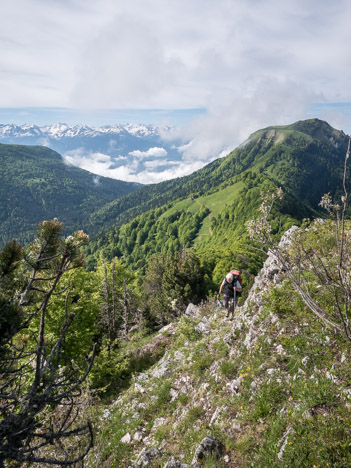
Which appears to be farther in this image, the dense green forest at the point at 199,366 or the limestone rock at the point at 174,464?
the limestone rock at the point at 174,464

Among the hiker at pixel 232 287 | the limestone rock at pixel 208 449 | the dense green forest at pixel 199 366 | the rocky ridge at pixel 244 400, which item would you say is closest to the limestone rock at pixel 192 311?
the dense green forest at pixel 199 366

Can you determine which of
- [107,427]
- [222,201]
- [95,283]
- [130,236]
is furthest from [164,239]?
[107,427]

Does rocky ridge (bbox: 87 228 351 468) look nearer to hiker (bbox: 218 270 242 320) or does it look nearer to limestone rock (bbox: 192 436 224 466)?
limestone rock (bbox: 192 436 224 466)

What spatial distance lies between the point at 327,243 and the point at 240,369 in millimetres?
5229

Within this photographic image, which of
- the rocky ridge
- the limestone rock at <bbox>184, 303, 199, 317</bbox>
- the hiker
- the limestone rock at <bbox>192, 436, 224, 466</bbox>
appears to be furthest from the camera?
the limestone rock at <bbox>184, 303, 199, 317</bbox>

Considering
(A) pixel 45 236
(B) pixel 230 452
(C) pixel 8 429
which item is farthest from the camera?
(B) pixel 230 452

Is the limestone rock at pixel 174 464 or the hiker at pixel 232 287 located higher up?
the hiker at pixel 232 287

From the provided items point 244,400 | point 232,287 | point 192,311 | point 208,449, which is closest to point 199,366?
point 244,400

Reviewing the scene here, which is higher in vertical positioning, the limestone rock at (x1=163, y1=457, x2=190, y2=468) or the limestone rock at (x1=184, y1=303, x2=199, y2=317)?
the limestone rock at (x1=163, y1=457, x2=190, y2=468)

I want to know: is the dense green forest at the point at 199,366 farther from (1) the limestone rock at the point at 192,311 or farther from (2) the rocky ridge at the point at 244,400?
(1) the limestone rock at the point at 192,311

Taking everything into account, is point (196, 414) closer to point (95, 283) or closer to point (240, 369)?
point (240, 369)

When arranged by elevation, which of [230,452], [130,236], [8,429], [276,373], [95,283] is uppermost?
[8,429]

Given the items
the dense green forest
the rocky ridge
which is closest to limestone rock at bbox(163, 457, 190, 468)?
the rocky ridge

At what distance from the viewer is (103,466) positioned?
8.73m
